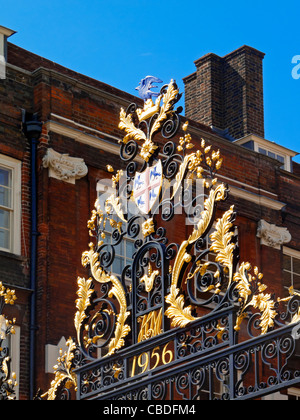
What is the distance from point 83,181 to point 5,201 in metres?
1.91

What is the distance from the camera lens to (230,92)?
30656 mm

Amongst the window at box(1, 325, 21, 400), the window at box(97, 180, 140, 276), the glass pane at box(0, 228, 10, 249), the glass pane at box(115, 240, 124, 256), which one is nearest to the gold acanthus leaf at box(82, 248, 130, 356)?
the window at box(1, 325, 21, 400)

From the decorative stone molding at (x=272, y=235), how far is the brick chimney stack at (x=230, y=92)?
4413 millimetres

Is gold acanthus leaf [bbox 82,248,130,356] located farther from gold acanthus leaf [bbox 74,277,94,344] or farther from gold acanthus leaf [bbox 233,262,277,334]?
gold acanthus leaf [bbox 233,262,277,334]

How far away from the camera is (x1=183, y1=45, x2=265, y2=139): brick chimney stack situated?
30125mm

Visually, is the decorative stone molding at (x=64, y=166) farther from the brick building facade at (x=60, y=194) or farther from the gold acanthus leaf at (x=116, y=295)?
the gold acanthus leaf at (x=116, y=295)

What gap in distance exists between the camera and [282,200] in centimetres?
2709

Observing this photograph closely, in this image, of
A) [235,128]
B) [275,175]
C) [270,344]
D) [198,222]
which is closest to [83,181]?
[275,175]

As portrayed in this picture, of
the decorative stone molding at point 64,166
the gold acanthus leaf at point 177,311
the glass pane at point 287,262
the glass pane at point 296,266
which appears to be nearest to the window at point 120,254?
the decorative stone molding at point 64,166

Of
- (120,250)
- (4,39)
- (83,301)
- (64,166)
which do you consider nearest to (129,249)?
(120,250)

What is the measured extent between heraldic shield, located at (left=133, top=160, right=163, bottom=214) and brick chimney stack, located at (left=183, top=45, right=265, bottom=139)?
1730 centimetres

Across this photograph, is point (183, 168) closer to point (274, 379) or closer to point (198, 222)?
point (198, 222)
